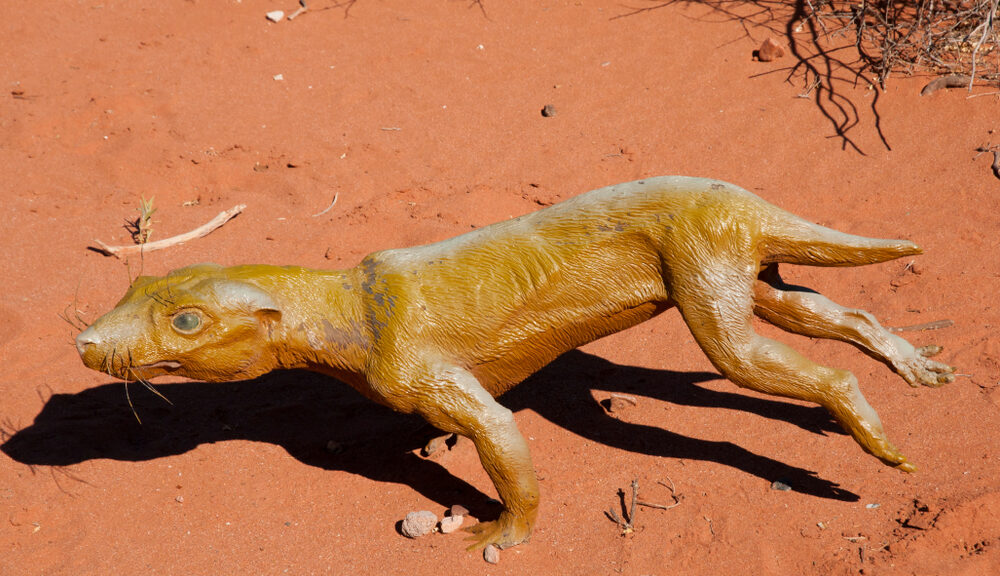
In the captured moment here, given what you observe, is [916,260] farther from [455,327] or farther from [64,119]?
[64,119]

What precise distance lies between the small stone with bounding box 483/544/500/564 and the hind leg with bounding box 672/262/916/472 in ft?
4.83

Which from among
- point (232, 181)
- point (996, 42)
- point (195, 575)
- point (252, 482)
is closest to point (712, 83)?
point (996, 42)

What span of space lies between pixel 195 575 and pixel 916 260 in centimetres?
519

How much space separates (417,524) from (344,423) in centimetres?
112

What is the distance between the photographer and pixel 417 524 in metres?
4.44

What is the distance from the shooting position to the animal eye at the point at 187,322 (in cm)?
387

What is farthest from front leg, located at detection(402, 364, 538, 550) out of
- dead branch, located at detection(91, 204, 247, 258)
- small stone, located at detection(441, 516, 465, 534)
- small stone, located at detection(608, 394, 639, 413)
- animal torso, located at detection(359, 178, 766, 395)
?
dead branch, located at detection(91, 204, 247, 258)

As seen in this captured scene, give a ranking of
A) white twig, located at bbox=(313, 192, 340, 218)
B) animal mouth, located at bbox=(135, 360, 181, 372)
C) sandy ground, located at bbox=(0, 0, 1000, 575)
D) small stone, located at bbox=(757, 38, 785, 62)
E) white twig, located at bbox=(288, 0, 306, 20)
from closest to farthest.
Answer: animal mouth, located at bbox=(135, 360, 181, 372)
sandy ground, located at bbox=(0, 0, 1000, 575)
white twig, located at bbox=(313, 192, 340, 218)
small stone, located at bbox=(757, 38, 785, 62)
white twig, located at bbox=(288, 0, 306, 20)

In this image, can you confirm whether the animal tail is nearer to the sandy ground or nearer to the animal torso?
the animal torso

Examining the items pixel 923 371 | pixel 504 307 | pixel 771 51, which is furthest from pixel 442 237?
pixel 771 51

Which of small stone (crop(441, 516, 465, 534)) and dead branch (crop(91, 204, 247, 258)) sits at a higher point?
small stone (crop(441, 516, 465, 534))

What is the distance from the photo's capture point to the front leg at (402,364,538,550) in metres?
4.01

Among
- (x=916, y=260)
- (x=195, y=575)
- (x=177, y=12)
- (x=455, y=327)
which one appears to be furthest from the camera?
(x=177, y=12)

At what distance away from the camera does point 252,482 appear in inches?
194
